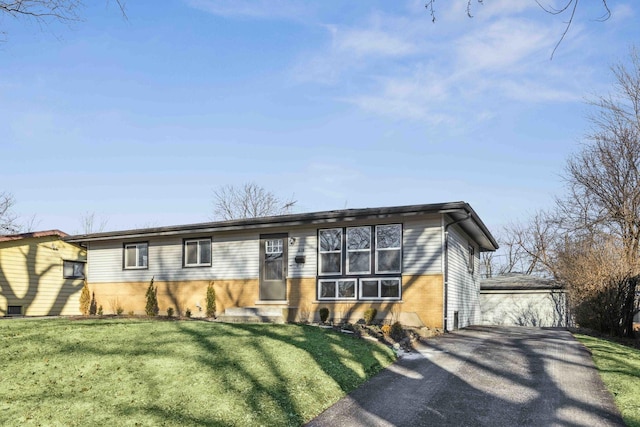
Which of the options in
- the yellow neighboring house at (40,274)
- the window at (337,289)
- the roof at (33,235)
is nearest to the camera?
the window at (337,289)

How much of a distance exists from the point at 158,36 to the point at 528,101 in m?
8.68

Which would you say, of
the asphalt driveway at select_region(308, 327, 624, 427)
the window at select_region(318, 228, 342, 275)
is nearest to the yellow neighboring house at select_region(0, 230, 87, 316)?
the window at select_region(318, 228, 342, 275)

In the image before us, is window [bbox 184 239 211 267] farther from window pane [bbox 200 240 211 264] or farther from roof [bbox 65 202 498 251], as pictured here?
roof [bbox 65 202 498 251]

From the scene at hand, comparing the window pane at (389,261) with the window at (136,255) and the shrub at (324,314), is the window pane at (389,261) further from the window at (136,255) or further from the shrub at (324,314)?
the window at (136,255)

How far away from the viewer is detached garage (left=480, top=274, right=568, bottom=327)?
24500mm

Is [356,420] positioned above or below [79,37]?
below

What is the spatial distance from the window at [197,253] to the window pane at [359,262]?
547 centimetres

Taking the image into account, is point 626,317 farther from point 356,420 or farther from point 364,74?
point 356,420

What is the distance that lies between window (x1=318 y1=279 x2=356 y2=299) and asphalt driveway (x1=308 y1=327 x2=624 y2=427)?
4.32m

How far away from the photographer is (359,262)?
15.3m

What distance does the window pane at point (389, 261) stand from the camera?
48.5ft

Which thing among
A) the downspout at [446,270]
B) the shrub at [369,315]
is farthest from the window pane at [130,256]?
the downspout at [446,270]

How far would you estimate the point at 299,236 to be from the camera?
16.3 meters

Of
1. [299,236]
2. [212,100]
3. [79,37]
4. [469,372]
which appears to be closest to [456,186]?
[299,236]
